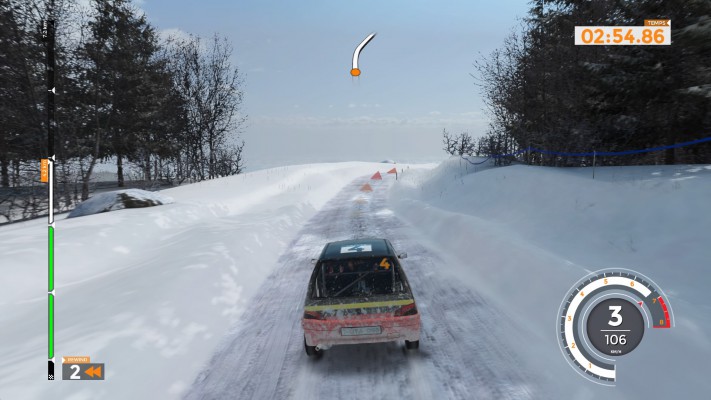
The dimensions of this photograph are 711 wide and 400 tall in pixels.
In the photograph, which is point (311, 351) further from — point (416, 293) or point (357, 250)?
point (416, 293)

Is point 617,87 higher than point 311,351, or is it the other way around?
point 617,87

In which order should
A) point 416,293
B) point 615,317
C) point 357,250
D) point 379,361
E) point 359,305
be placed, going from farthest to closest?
point 416,293 → point 357,250 → point 379,361 → point 359,305 → point 615,317

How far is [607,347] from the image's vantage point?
16.2 ft

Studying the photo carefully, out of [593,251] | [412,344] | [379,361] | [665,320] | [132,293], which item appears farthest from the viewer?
[593,251]

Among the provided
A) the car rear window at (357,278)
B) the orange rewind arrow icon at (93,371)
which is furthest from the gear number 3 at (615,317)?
the orange rewind arrow icon at (93,371)

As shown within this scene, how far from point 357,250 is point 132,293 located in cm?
475

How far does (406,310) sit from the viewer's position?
532 cm

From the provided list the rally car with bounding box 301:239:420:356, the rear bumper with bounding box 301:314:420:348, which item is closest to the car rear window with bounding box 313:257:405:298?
the rally car with bounding box 301:239:420:356

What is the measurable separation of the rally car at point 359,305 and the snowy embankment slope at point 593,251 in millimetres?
1770

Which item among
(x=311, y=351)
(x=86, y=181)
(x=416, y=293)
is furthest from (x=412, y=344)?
(x=86, y=181)

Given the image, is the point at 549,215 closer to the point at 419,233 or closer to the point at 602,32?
the point at 419,233

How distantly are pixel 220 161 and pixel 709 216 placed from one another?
38.1 meters

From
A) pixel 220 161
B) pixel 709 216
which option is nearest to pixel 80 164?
pixel 220 161

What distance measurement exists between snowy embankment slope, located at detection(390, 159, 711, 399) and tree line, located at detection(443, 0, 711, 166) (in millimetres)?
2905
